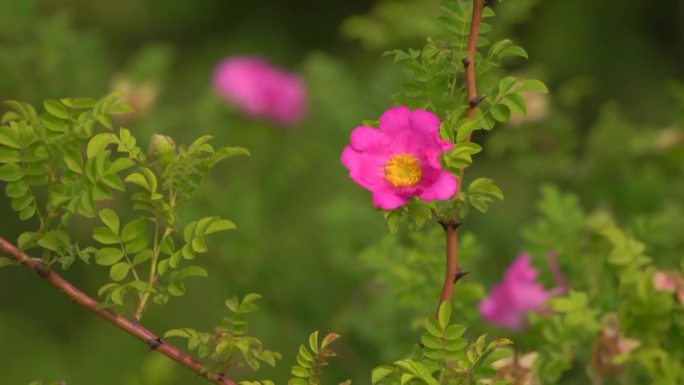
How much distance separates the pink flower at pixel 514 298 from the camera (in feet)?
4.86

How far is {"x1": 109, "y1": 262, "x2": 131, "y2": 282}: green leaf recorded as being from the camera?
87 centimetres

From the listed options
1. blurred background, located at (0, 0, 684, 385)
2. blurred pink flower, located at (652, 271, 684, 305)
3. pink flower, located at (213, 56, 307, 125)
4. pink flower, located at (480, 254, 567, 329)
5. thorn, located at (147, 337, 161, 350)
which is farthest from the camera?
pink flower, located at (213, 56, 307, 125)

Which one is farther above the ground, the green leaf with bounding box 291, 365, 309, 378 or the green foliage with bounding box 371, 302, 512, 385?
the green foliage with bounding box 371, 302, 512, 385

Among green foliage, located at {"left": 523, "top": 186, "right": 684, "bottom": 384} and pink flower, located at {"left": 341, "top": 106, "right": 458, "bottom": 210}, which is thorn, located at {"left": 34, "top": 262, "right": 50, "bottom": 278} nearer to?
pink flower, located at {"left": 341, "top": 106, "right": 458, "bottom": 210}

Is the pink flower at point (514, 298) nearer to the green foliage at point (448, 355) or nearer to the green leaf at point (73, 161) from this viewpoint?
the green foliage at point (448, 355)

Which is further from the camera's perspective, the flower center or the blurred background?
the blurred background

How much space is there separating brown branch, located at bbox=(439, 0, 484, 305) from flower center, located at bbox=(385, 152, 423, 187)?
0.04 meters

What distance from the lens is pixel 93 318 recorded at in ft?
8.05

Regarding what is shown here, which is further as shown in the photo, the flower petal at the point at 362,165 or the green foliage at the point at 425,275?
the green foliage at the point at 425,275

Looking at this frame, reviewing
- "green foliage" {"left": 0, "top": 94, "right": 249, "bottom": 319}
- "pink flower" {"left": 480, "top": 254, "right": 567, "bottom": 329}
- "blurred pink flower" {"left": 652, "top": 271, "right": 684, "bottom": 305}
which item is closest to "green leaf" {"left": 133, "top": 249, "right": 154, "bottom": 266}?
"green foliage" {"left": 0, "top": 94, "right": 249, "bottom": 319}

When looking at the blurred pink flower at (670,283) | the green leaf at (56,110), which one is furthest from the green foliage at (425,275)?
the green leaf at (56,110)

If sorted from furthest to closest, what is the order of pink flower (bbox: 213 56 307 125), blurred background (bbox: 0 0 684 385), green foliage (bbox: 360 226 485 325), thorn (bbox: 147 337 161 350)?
pink flower (bbox: 213 56 307 125) < blurred background (bbox: 0 0 684 385) < green foliage (bbox: 360 226 485 325) < thorn (bbox: 147 337 161 350)

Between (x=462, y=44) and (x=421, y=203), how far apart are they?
0.47 feet

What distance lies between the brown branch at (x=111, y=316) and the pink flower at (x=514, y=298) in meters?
0.70
